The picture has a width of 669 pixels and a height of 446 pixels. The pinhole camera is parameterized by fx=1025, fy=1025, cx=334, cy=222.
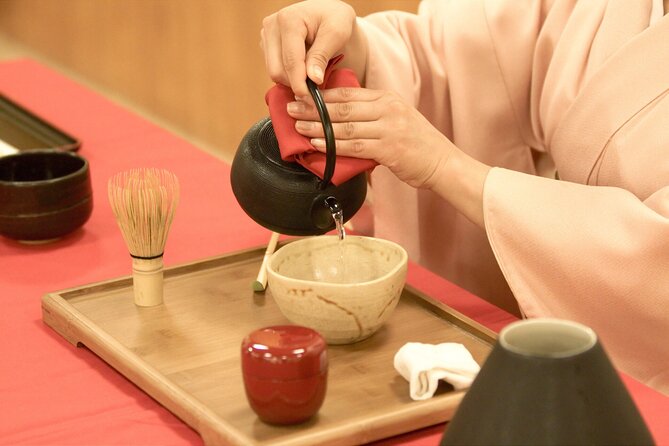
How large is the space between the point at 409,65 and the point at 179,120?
260 cm

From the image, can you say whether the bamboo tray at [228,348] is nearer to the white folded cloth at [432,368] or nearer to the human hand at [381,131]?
the white folded cloth at [432,368]

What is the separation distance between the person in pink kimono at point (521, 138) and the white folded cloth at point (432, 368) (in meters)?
0.30

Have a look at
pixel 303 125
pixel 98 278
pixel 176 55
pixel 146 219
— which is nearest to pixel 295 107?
pixel 303 125

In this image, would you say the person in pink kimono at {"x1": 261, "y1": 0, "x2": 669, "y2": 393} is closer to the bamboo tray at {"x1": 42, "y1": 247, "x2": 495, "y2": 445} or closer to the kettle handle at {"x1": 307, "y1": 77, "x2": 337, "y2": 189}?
the kettle handle at {"x1": 307, "y1": 77, "x2": 337, "y2": 189}

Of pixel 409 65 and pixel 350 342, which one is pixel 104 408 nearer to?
pixel 350 342

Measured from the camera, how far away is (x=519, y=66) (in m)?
1.72

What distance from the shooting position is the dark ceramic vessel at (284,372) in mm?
934

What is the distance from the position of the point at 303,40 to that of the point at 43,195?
0.45 metres

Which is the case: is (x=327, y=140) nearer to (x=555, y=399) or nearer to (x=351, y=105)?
(x=351, y=105)

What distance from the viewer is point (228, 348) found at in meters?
1.16

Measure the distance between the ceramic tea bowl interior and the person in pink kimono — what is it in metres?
0.13

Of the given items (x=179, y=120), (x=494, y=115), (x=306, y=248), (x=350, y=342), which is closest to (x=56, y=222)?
(x=306, y=248)

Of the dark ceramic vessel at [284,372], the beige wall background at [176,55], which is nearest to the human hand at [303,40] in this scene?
the dark ceramic vessel at [284,372]

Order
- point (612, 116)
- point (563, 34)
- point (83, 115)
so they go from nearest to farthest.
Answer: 1. point (612, 116)
2. point (563, 34)
3. point (83, 115)
